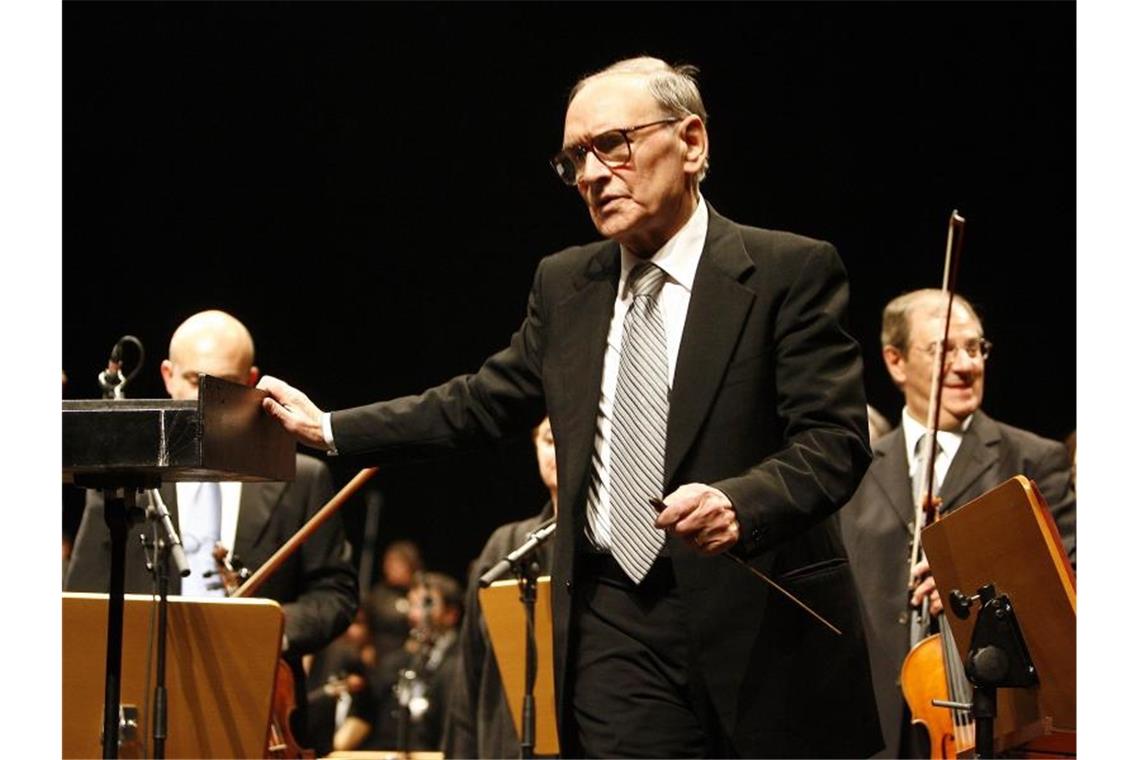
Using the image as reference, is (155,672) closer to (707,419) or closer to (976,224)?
(707,419)

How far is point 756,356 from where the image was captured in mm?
2621

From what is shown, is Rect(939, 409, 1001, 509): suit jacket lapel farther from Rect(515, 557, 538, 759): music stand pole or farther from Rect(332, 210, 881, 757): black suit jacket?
Rect(332, 210, 881, 757): black suit jacket

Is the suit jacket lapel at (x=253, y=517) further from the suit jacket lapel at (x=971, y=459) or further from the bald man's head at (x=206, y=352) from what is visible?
the suit jacket lapel at (x=971, y=459)

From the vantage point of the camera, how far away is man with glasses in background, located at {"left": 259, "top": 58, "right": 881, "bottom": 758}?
253cm

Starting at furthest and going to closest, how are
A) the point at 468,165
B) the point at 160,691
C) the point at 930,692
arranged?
the point at 468,165, the point at 930,692, the point at 160,691

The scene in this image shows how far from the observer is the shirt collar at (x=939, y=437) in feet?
14.9

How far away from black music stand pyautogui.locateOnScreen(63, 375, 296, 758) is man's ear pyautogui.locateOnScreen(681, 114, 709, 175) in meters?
0.88

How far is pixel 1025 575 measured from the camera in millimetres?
2580

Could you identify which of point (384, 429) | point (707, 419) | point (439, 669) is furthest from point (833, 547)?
point (439, 669)

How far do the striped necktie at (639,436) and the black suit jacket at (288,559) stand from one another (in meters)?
1.79

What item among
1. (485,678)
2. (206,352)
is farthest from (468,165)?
(206,352)

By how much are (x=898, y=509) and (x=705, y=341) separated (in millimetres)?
1988

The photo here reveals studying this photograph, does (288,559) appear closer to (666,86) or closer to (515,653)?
(515,653)

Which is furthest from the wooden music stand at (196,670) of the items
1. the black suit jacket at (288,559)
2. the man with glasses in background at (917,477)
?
the man with glasses in background at (917,477)
